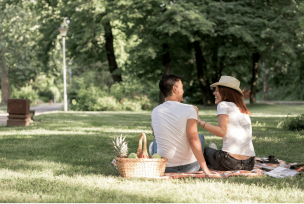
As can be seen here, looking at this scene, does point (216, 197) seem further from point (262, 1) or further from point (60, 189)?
point (262, 1)

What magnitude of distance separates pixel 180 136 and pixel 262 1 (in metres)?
23.7

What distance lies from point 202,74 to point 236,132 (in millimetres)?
22717

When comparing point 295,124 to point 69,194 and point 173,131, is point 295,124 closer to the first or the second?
point 173,131

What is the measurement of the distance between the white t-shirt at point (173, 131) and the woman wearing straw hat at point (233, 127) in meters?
0.51

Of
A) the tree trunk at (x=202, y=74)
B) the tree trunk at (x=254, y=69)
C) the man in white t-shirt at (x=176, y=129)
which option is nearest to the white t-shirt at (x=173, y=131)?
the man in white t-shirt at (x=176, y=129)

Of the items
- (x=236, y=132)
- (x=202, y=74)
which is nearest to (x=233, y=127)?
(x=236, y=132)

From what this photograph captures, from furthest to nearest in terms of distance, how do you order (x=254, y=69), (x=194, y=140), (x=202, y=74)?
(x=254, y=69)
(x=202, y=74)
(x=194, y=140)

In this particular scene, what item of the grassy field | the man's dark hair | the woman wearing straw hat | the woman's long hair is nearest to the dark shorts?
the woman wearing straw hat

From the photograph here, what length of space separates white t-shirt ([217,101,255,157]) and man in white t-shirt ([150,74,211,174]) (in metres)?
0.48

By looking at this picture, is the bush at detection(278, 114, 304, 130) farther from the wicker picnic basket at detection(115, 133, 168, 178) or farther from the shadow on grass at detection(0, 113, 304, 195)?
the wicker picnic basket at detection(115, 133, 168, 178)

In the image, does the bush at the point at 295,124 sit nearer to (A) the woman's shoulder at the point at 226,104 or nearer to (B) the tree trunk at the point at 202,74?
(A) the woman's shoulder at the point at 226,104

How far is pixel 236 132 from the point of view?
5387 millimetres

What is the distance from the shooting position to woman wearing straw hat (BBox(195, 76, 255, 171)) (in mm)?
5293

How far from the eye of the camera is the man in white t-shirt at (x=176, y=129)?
5.07 m
